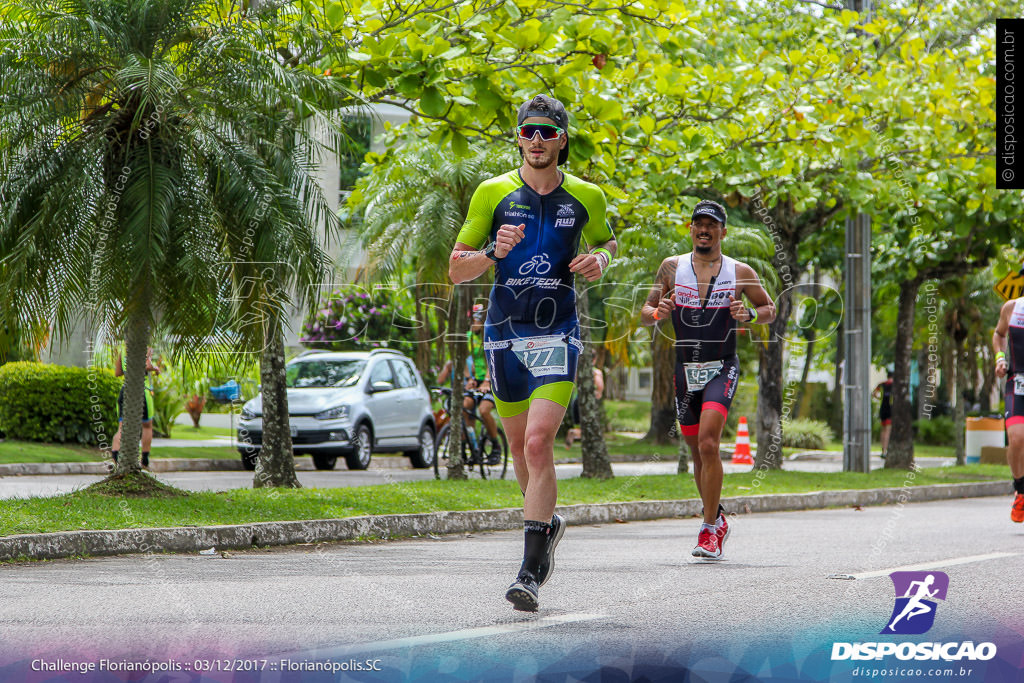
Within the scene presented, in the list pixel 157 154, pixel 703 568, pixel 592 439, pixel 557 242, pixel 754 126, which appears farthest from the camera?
pixel 592 439

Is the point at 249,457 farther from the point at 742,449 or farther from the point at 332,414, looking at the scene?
the point at 742,449

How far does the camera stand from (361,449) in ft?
62.5

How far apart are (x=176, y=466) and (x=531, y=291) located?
14660 mm

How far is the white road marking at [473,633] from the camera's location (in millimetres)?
4648

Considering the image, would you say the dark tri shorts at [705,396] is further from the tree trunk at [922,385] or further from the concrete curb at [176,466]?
the tree trunk at [922,385]

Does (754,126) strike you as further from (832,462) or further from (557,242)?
(832,462)

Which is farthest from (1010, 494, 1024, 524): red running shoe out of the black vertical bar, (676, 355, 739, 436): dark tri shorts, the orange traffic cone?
the orange traffic cone

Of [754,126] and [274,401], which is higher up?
[754,126]

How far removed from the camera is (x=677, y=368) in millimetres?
7902

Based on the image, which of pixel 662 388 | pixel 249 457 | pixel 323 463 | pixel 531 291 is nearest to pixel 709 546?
pixel 531 291

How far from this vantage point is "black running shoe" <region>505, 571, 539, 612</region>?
510cm

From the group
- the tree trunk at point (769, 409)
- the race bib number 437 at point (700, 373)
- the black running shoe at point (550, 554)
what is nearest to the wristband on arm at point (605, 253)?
the black running shoe at point (550, 554)

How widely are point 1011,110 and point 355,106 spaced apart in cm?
584

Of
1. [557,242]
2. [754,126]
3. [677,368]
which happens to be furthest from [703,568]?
[754,126]
